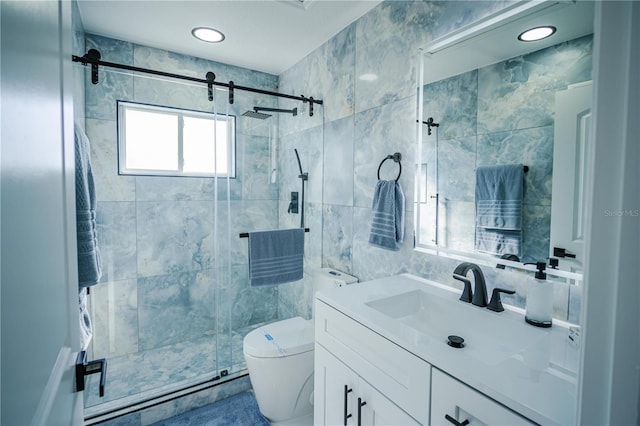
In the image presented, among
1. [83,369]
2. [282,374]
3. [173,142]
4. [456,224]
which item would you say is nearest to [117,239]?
[173,142]

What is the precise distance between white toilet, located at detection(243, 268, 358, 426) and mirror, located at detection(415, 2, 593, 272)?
931mm

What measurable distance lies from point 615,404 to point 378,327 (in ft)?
2.25

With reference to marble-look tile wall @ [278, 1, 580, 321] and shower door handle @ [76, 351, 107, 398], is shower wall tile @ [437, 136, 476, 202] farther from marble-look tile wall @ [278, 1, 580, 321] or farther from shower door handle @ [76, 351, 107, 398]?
shower door handle @ [76, 351, 107, 398]

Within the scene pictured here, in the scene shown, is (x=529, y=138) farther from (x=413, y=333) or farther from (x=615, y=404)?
(x=615, y=404)

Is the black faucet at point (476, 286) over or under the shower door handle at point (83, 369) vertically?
over

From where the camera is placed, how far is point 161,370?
2201mm

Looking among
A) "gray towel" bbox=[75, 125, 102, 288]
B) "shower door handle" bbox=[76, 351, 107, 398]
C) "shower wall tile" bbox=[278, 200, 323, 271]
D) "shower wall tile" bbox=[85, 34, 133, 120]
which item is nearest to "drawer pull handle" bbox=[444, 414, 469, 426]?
"shower door handle" bbox=[76, 351, 107, 398]

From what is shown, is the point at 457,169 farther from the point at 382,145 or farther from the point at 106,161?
the point at 106,161

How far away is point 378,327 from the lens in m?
1.07

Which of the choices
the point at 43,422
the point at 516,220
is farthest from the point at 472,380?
the point at 43,422

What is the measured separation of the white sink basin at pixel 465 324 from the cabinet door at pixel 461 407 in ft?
0.41

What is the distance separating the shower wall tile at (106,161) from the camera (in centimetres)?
220

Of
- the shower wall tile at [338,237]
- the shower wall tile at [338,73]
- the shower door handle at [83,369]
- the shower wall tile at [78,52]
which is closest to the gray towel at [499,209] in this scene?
the shower wall tile at [338,237]

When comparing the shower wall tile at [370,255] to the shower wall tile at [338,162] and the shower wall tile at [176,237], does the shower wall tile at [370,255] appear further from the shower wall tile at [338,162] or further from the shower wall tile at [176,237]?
the shower wall tile at [176,237]
